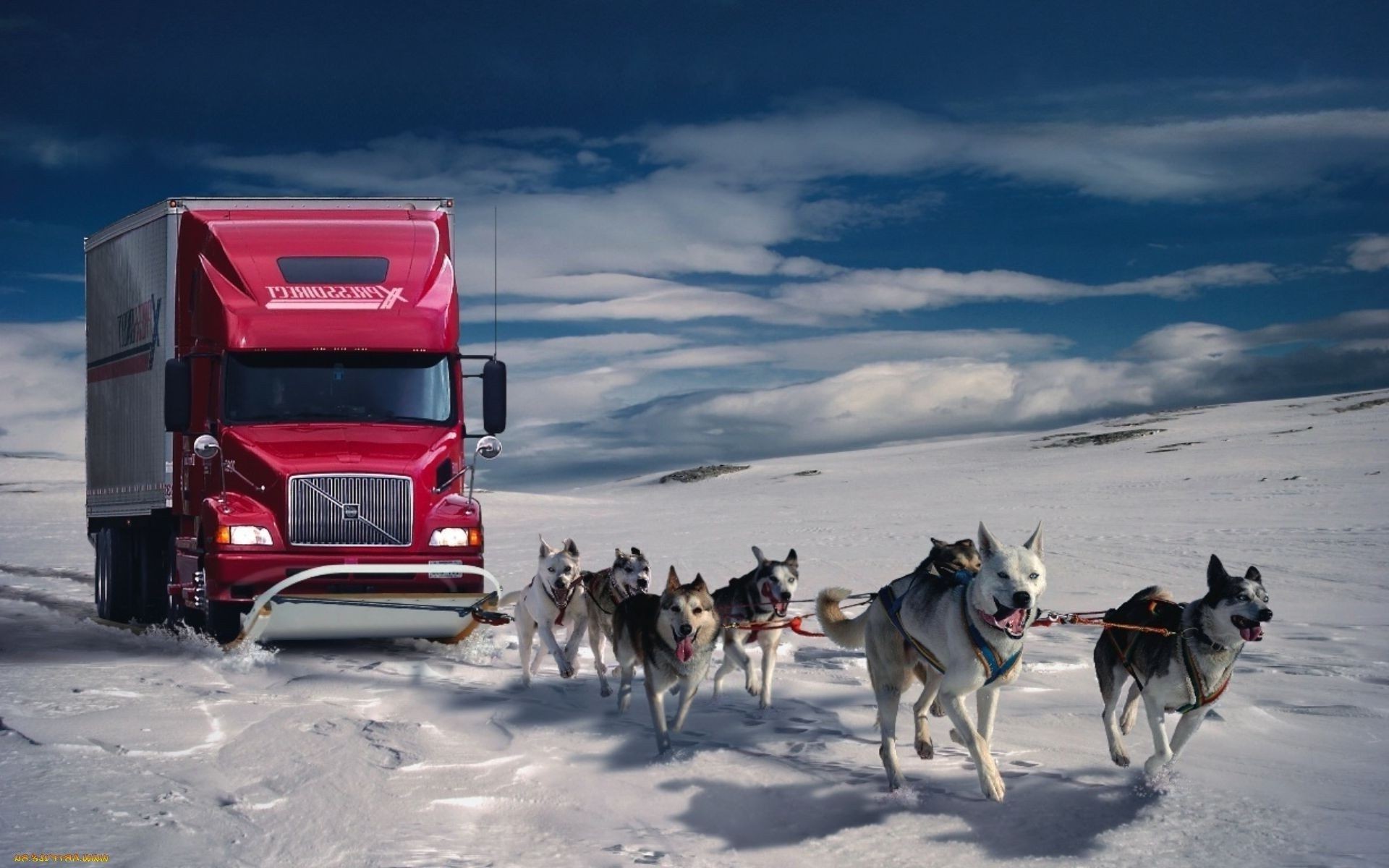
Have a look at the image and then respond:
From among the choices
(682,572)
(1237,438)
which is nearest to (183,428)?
(682,572)

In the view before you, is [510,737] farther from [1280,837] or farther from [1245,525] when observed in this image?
[1245,525]

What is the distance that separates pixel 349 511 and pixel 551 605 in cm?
Answer: 261

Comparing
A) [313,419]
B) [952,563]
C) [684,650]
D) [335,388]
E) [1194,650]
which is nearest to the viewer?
[1194,650]

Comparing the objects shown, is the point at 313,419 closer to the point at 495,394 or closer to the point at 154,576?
the point at 495,394

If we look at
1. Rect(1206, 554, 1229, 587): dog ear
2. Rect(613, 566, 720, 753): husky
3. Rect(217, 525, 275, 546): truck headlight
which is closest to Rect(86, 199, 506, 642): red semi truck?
Rect(217, 525, 275, 546): truck headlight

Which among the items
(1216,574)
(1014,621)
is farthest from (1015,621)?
(1216,574)

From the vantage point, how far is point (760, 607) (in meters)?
8.87

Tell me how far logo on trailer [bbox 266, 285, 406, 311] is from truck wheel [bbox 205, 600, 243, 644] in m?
2.99

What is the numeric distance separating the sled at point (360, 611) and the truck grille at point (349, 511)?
315mm

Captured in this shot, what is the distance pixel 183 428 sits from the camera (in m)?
11.8

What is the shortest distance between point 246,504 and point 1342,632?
10.7 m

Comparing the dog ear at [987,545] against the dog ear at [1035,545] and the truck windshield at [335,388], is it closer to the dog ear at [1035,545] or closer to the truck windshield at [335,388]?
the dog ear at [1035,545]

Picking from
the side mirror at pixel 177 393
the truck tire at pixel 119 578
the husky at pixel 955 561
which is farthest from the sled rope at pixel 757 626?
the truck tire at pixel 119 578

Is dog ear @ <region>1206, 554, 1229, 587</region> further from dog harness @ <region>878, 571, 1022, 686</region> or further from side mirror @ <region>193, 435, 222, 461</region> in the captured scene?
side mirror @ <region>193, 435, 222, 461</region>
